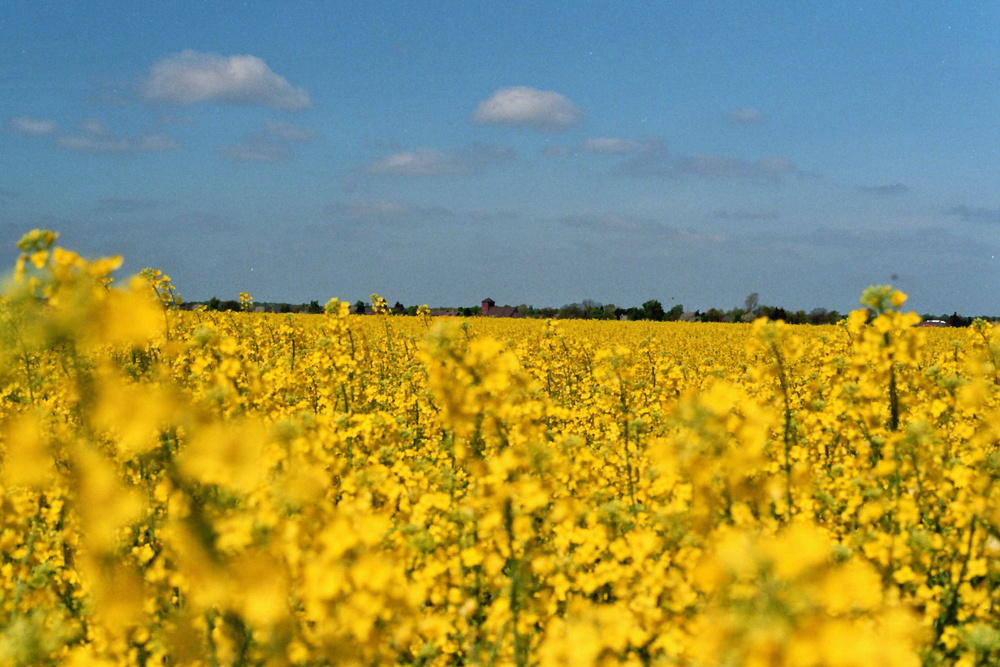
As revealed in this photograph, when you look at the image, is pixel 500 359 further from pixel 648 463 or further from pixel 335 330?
pixel 335 330

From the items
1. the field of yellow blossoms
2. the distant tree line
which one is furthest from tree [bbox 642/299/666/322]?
the field of yellow blossoms

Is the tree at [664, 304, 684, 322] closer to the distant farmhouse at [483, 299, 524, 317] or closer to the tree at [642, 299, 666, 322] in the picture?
the tree at [642, 299, 666, 322]

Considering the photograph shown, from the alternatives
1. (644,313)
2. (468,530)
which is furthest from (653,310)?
(468,530)

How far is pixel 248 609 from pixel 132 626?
2.12 metres

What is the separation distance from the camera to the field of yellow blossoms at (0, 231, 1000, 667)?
2.25 m

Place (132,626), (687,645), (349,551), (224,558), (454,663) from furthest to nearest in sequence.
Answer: (454,663) → (132,626) → (687,645) → (224,558) → (349,551)

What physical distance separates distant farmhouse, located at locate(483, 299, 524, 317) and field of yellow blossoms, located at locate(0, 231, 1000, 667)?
166 feet

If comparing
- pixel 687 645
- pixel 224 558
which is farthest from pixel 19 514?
pixel 687 645

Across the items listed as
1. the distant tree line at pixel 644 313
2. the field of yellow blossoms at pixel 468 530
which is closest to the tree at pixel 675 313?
the distant tree line at pixel 644 313

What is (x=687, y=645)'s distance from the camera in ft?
10.0

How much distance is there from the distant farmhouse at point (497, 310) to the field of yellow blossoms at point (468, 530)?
50685 mm

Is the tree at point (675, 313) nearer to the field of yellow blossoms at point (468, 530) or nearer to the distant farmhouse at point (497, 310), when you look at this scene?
the distant farmhouse at point (497, 310)

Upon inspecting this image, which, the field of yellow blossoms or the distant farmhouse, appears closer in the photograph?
the field of yellow blossoms

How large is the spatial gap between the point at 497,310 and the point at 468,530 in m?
54.9
